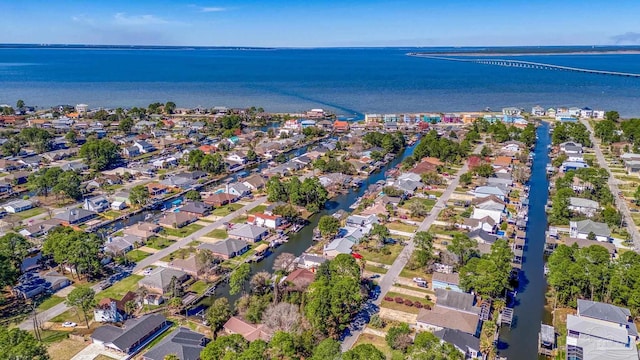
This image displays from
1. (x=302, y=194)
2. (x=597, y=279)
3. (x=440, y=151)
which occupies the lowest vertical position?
(x=597, y=279)

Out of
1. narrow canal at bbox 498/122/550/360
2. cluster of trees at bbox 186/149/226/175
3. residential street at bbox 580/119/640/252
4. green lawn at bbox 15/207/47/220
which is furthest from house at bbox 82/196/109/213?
residential street at bbox 580/119/640/252

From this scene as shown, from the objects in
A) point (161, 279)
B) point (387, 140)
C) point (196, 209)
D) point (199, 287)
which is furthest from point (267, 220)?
point (387, 140)

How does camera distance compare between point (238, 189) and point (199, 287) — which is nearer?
point (199, 287)

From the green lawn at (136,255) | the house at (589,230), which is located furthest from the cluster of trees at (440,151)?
the green lawn at (136,255)

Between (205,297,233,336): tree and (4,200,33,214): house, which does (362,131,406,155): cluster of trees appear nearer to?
(205,297,233,336): tree

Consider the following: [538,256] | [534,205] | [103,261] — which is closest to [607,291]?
[538,256]

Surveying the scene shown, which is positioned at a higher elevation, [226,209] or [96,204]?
[96,204]

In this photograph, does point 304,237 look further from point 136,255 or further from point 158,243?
point 136,255
